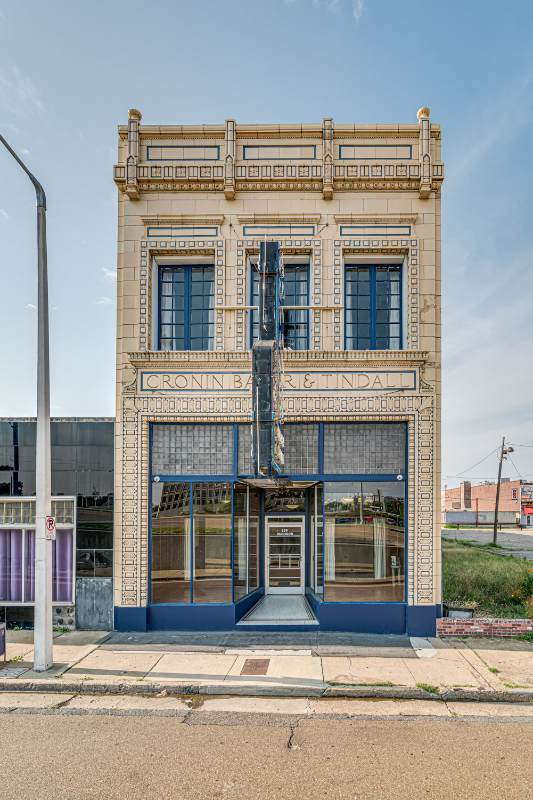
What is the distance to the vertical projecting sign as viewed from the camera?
358 inches

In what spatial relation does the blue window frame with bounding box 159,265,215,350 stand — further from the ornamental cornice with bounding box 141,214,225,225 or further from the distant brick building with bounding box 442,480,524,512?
the distant brick building with bounding box 442,480,524,512

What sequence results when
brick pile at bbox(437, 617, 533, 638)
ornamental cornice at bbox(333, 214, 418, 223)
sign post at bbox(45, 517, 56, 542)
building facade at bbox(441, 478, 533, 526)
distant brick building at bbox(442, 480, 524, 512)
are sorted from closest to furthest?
sign post at bbox(45, 517, 56, 542)
brick pile at bbox(437, 617, 533, 638)
ornamental cornice at bbox(333, 214, 418, 223)
building facade at bbox(441, 478, 533, 526)
distant brick building at bbox(442, 480, 524, 512)

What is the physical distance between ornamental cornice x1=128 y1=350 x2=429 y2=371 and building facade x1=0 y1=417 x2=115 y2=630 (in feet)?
5.88

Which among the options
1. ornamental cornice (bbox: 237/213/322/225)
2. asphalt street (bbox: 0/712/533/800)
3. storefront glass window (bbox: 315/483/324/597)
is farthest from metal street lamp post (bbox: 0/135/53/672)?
storefront glass window (bbox: 315/483/324/597)

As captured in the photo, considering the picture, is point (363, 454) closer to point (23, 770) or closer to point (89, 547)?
point (89, 547)

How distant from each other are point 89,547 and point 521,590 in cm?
997

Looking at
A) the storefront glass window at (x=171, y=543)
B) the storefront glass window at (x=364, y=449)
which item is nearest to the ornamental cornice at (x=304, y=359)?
the storefront glass window at (x=364, y=449)

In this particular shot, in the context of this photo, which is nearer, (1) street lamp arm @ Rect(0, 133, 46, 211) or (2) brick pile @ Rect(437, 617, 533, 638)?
(1) street lamp arm @ Rect(0, 133, 46, 211)

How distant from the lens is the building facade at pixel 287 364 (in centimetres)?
1039

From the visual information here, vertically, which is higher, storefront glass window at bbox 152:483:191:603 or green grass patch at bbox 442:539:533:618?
storefront glass window at bbox 152:483:191:603

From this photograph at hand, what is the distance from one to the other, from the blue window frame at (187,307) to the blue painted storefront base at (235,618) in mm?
5670

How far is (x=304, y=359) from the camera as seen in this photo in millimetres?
10539

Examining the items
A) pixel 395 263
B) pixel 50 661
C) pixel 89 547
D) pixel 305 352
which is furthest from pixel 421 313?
pixel 50 661

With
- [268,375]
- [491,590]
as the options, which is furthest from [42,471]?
[491,590]
